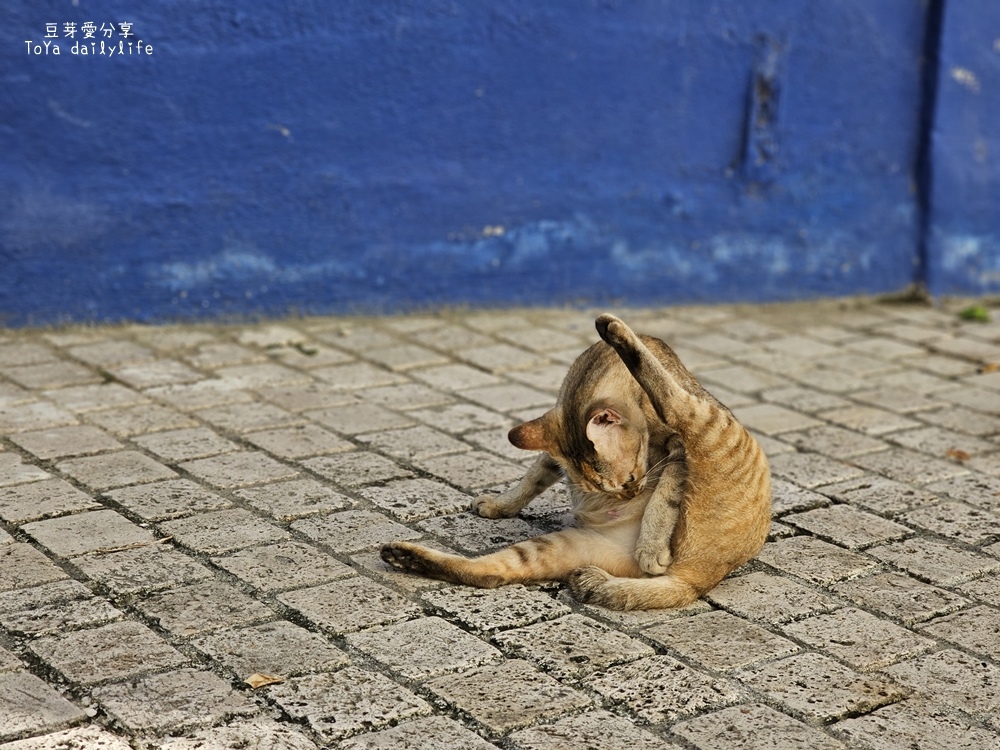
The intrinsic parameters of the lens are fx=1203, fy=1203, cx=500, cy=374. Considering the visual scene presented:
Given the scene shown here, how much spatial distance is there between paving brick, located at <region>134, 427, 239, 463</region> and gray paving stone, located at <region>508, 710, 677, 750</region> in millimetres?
2282

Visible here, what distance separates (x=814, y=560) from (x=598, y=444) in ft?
3.49

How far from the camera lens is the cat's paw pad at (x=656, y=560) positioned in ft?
12.6

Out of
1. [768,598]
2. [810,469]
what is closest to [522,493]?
[768,598]

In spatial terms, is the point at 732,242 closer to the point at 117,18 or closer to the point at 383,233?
the point at 383,233

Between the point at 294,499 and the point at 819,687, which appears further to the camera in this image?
the point at 294,499

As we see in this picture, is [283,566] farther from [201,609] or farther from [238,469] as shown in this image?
[238,469]

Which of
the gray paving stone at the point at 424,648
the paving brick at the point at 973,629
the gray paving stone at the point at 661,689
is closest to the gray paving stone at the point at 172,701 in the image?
the gray paving stone at the point at 424,648

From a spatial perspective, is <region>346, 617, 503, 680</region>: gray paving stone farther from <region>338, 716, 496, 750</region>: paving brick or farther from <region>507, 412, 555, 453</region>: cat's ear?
<region>507, 412, 555, 453</region>: cat's ear

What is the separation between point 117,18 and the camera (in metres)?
6.21

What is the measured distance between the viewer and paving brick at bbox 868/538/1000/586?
4.18m

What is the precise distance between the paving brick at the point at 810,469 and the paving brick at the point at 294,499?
6.15 feet

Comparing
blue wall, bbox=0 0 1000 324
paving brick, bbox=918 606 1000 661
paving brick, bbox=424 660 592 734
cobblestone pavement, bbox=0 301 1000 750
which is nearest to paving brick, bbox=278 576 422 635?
cobblestone pavement, bbox=0 301 1000 750

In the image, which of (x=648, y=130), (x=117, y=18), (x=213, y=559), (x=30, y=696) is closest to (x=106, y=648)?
(x=30, y=696)

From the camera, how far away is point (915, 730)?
320 centimetres
